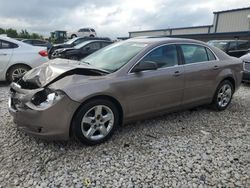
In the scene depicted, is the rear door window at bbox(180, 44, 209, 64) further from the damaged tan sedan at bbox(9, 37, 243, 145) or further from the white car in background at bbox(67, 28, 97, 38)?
the white car in background at bbox(67, 28, 97, 38)

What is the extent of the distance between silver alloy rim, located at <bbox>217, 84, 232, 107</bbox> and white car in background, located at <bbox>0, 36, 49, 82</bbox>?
4.97m

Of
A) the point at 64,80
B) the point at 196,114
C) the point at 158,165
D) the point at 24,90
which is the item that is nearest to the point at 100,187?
the point at 158,165

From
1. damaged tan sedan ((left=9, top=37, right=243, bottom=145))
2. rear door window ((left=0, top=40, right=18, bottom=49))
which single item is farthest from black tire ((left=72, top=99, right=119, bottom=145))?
rear door window ((left=0, top=40, right=18, bottom=49))

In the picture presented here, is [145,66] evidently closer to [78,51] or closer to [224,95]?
[224,95]

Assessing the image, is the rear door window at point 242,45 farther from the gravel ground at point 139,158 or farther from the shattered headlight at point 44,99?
the shattered headlight at point 44,99

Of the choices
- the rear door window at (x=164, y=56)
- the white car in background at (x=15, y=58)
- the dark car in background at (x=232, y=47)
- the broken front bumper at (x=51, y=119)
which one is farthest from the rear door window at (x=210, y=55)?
the dark car in background at (x=232, y=47)

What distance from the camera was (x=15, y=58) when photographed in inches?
255

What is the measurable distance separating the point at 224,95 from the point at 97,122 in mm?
3045

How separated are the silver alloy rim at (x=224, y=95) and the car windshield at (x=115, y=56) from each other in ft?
6.88

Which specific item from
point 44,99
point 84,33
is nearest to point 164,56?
point 44,99

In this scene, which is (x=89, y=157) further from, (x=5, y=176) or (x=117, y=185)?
(x=5, y=176)

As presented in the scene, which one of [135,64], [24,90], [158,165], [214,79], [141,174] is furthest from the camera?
[214,79]

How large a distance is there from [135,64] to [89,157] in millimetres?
1497

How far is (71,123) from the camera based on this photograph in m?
2.98
